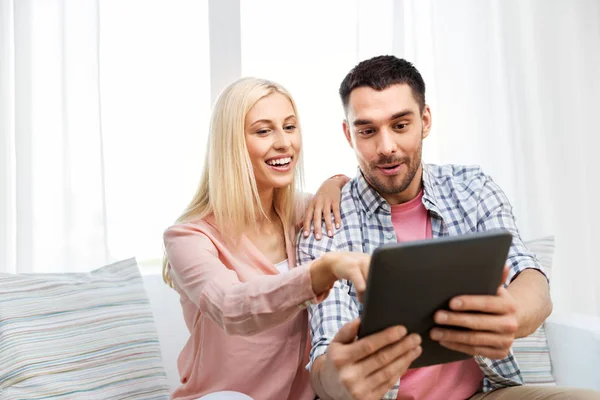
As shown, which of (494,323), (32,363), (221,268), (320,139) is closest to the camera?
(494,323)

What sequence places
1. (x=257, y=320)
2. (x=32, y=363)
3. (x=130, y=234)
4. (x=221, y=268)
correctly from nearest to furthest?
(x=257, y=320) → (x=221, y=268) → (x=32, y=363) → (x=130, y=234)

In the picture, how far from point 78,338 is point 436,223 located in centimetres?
99

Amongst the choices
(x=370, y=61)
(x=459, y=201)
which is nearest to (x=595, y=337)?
(x=459, y=201)

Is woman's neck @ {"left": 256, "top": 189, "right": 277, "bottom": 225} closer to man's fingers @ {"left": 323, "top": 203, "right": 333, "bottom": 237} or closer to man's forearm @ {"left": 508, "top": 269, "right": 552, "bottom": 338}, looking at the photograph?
man's fingers @ {"left": 323, "top": 203, "right": 333, "bottom": 237}

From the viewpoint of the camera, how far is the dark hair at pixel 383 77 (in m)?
1.76

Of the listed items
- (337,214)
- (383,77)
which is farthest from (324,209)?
(383,77)

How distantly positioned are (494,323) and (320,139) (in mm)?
1464

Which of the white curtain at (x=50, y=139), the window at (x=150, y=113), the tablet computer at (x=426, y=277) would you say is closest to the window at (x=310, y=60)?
the window at (x=150, y=113)

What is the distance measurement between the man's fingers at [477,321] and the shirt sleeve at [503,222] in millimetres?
424

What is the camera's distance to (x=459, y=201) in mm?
1801

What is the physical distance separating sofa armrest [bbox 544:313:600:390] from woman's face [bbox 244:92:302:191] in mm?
938

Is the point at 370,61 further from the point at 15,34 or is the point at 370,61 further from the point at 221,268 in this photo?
the point at 15,34

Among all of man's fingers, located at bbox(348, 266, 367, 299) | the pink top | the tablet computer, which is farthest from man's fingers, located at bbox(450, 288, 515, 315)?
the pink top

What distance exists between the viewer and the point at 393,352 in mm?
1171
